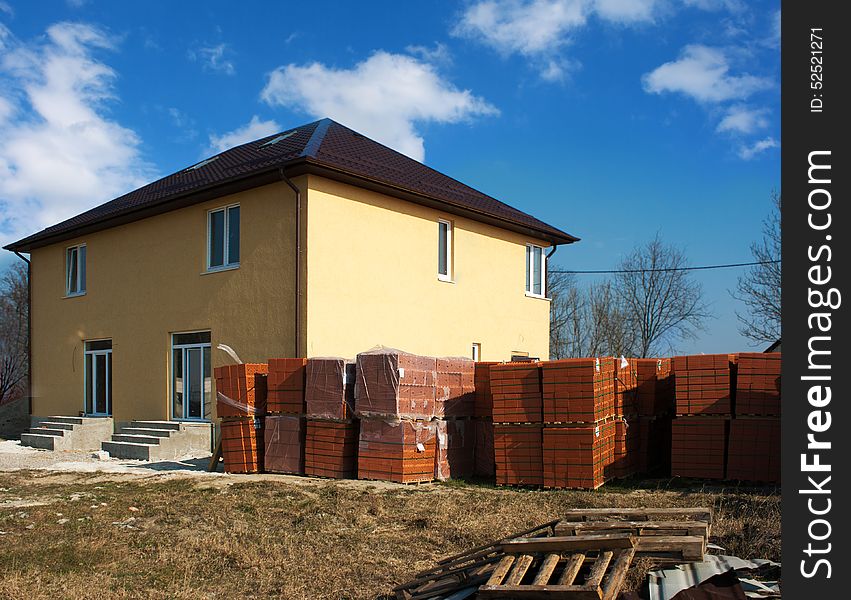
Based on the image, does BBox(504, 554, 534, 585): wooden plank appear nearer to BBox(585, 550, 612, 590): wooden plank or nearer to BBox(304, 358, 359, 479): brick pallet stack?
BBox(585, 550, 612, 590): wooden plank

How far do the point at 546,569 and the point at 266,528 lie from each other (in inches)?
164

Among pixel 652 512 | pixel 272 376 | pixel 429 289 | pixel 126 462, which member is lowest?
pixel 126 462

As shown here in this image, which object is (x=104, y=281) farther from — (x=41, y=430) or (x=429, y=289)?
(x=429, y=289)

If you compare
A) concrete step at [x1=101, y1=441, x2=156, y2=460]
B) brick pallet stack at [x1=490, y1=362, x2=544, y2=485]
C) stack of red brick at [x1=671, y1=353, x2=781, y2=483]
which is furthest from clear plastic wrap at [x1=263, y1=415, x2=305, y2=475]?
stack of red brick at [x1=671, y1=353, x2=781, y2=483]

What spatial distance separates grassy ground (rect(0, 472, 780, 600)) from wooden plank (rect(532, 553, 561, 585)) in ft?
4.62

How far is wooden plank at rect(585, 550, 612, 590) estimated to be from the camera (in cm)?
494

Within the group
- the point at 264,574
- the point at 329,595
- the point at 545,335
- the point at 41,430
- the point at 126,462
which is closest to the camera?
the point at 329,595

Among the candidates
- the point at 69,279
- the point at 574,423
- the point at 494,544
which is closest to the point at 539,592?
the point at 494,544

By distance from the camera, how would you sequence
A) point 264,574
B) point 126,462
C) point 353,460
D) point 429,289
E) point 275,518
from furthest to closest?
point 429,289
point 126,462
point 353,460
point 275,518
point 264,574

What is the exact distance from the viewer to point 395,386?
459 inches

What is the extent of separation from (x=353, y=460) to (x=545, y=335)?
1048 cm

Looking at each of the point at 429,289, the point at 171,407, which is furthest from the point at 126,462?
the point at 429,289

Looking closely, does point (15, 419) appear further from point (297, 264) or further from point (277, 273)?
point (297, 264)

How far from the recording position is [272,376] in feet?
43.1
